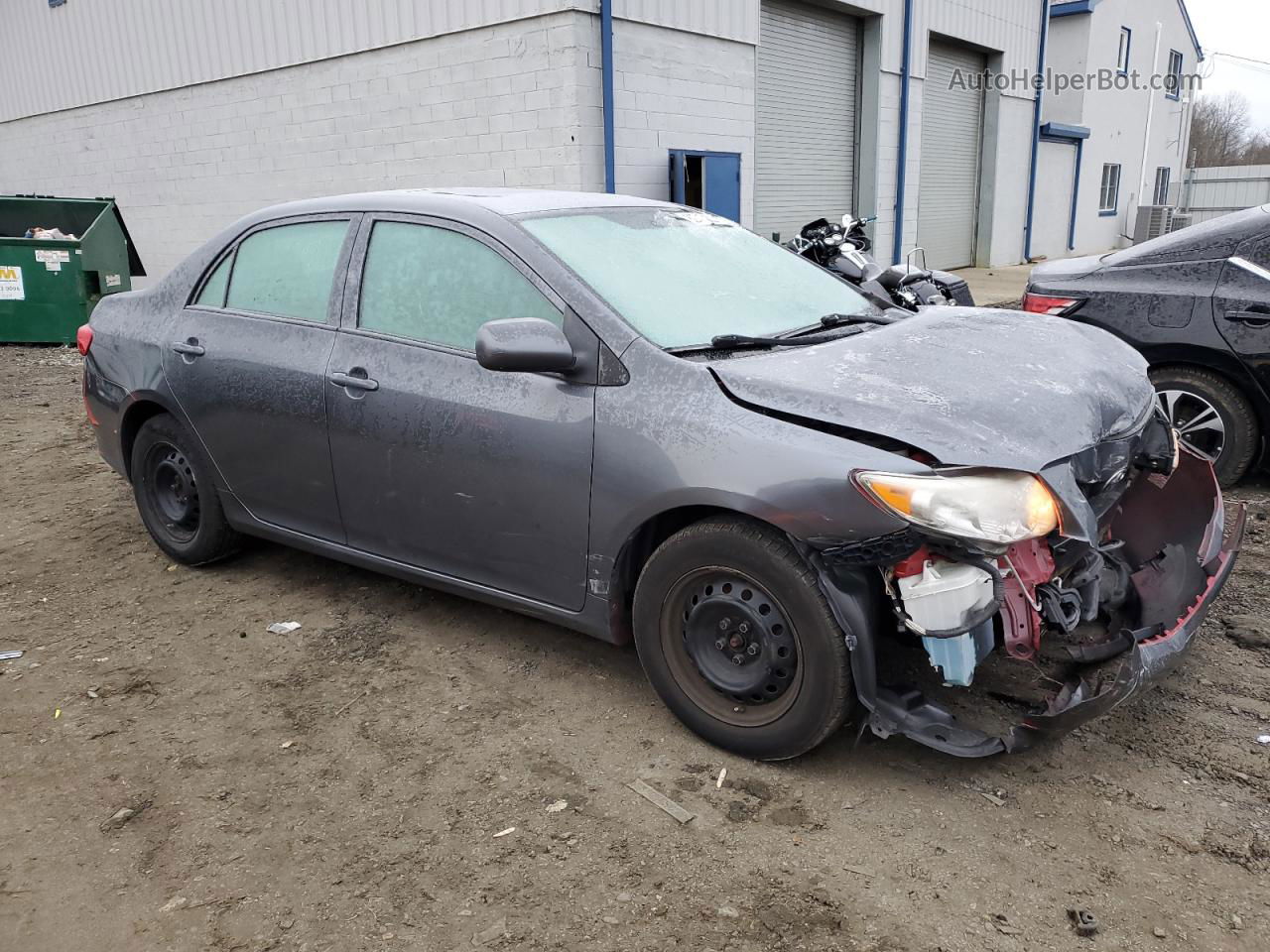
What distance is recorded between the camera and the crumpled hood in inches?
105

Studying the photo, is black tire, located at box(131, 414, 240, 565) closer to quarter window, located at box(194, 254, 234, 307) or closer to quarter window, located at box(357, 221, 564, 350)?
quarter window, located at box(194, 254, 234, 307)

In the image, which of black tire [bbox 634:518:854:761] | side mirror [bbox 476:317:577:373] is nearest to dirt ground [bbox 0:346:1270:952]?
black tire [bbox 634:518:854:761]

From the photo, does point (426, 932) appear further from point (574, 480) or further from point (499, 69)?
point (499, 69)

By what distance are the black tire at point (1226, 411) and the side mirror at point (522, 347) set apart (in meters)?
3.68

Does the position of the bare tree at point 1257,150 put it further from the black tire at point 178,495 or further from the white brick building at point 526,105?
the black tire at point 178,495

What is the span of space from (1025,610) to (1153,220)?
26.0 metres

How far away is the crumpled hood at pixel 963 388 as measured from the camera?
2674mm

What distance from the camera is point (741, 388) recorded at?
9.48ft

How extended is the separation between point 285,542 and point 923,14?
14403 millimetres

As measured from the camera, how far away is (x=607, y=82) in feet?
31.5

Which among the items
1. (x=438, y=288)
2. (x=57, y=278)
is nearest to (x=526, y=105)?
(x=57, y=278)

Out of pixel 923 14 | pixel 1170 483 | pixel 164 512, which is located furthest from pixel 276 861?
pixel 923 14

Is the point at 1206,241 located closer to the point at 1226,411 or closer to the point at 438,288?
the point at 1226,411

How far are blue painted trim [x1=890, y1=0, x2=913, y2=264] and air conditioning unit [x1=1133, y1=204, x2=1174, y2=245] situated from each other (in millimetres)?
12537
